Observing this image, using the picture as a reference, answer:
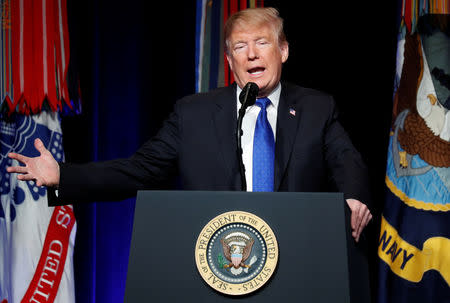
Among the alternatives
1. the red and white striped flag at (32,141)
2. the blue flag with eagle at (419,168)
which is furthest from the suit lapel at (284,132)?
the red and white striped flag at (32,141)

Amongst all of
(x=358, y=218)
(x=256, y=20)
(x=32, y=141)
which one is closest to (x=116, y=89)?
(x=32, y=141)

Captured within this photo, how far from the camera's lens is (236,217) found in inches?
38.9

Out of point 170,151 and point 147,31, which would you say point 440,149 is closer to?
point 170,151

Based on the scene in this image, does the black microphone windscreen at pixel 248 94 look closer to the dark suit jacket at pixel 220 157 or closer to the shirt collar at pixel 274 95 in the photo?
the dark suit jacket at pixel 220 157

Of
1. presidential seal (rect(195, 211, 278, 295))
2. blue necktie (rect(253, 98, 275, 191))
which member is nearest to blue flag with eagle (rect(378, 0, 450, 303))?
blue necktie (rect(253, 98, 275, 191))

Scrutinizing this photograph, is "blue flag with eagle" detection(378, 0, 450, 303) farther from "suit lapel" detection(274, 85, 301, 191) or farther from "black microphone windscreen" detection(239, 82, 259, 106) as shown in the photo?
"black microphone windscreen" detection(239, 82, 259, 106)

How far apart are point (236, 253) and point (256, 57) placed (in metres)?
1.02

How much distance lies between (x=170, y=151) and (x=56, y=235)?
136 centimetres

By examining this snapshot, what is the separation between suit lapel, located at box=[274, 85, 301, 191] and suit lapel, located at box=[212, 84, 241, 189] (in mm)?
138

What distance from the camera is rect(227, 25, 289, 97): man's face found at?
179cm

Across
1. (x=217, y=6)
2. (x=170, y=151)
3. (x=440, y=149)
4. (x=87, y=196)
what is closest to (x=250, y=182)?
(x=170, y=151)

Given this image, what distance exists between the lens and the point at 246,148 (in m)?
1.62

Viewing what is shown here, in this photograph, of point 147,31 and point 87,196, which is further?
point 147,31

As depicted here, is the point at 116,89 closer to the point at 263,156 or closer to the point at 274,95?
the point at 274,95
